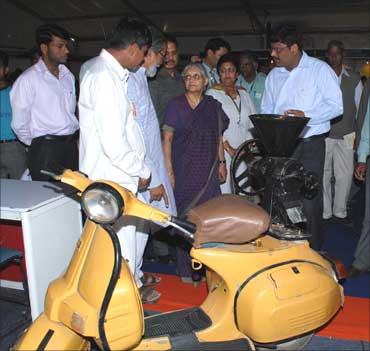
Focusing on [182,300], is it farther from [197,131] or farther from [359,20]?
[359,20]

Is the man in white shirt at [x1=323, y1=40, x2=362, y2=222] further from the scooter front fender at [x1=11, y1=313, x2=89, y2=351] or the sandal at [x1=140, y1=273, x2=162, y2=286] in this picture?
the scooter front fender at [x1=11, y1=313, x2=89, y2=351]

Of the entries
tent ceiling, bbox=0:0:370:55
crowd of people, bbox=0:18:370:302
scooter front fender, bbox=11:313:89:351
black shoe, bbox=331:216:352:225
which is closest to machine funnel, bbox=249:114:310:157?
crowd of people, bbox=0:18:370:302

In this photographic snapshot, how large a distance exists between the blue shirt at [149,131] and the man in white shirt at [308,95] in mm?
849

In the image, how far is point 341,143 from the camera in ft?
13.2

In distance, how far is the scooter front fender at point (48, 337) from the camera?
1.60 metres

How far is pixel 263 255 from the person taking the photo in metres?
1.86

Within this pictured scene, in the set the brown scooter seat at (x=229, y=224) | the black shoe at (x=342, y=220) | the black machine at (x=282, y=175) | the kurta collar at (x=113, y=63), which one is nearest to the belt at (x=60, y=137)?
the kurta collar at (x=113, y=63)

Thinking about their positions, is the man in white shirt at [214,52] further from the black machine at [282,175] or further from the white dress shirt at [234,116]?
the black machine at [282,175]

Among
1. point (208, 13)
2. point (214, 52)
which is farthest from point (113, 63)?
point (208, 13)

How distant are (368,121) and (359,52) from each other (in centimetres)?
502

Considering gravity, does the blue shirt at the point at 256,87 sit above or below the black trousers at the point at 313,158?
above

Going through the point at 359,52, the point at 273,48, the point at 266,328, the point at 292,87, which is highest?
the point at 359,52

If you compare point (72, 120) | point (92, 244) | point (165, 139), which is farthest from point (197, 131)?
point (92, 244)

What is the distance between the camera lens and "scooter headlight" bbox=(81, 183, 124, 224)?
4.75 ft
